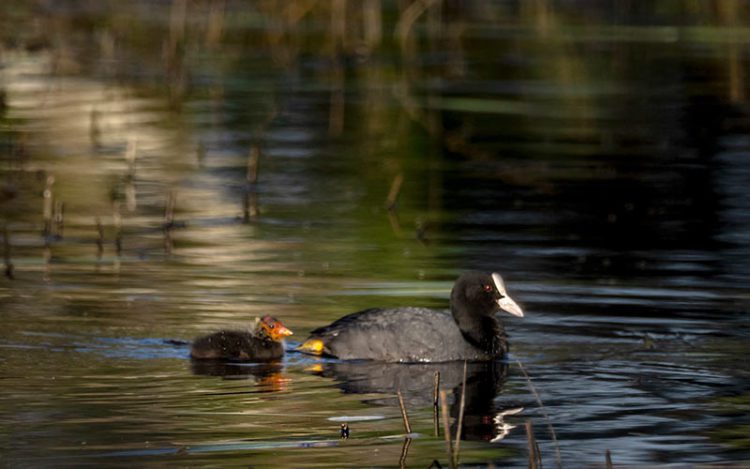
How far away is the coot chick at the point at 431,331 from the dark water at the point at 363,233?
0.45 feet

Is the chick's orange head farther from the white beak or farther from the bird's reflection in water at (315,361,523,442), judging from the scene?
the white beak

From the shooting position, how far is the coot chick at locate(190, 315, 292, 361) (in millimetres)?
11266

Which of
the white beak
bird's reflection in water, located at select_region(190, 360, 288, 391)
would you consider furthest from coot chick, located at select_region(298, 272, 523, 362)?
bird's reflection in water, located at select_region(190, 360, 288, 391)

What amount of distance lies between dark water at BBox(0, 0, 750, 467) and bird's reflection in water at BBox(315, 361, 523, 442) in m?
0.03

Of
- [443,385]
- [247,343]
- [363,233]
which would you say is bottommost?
[443,385]

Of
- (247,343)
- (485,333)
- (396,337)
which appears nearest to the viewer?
(247,343)

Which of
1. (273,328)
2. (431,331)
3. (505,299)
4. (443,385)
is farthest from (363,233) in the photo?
(443,385)

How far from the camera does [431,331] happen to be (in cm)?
1175

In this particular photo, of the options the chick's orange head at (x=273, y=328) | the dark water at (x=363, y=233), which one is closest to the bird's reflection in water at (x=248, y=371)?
the dark water at (x=363, y=233)

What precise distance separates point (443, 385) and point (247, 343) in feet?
4.35

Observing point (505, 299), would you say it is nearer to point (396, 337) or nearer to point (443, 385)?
point (396, 337)

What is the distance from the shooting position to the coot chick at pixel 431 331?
11570 mm

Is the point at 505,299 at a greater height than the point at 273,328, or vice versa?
the point at 505,299

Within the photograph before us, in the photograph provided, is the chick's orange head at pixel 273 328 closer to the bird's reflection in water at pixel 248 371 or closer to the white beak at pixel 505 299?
the bird's reflection in water at pixel 248 371
